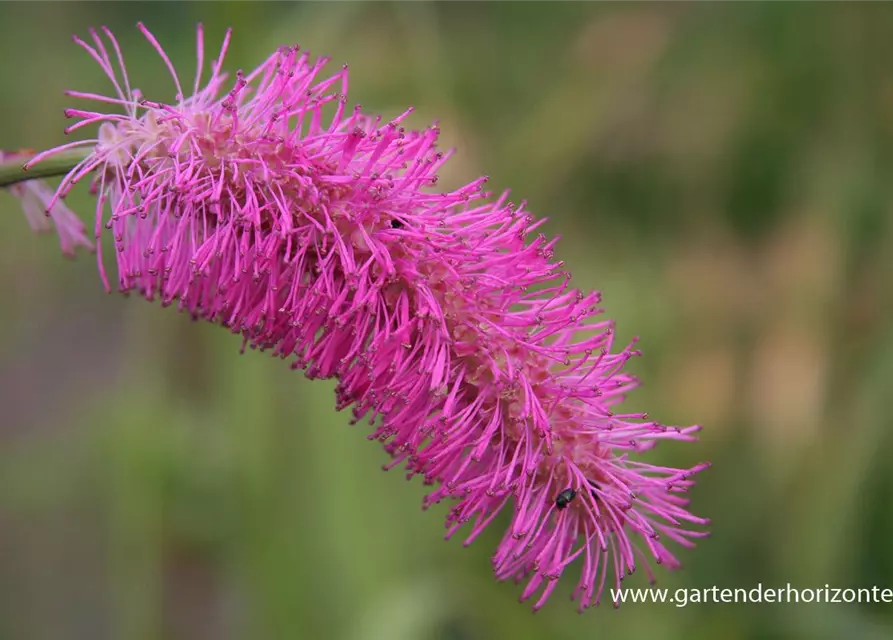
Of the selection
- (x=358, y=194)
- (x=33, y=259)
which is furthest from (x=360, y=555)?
(x=33, y=259)

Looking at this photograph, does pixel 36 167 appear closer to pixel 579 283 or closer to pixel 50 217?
pixel 50 217

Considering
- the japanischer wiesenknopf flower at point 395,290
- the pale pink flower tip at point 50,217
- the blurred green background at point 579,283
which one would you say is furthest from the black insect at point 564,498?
the blurred green background at point 579,283

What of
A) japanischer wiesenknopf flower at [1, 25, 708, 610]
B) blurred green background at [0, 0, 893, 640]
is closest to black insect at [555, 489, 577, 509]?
japanischer wiesenknopf flower at [1, 25, 708, 610]

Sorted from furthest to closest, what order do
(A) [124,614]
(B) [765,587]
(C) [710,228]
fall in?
1. (C) [710,228]
2. (A) [124,614]
3. (B) [765,587]

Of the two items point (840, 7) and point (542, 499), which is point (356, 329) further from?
point (840, 7)

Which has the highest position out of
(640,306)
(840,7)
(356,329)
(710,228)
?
(840,7)

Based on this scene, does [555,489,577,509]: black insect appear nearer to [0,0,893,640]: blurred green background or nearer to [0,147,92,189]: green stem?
[0,147,92,189]: green stem
